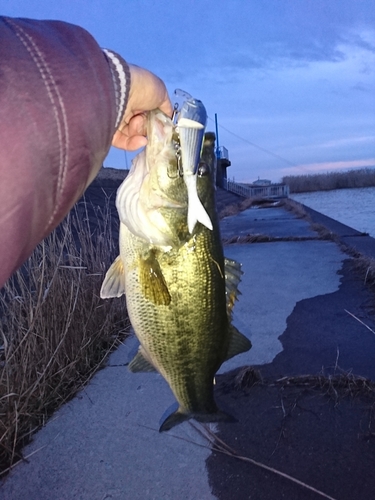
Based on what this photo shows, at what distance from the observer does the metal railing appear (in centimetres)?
3394

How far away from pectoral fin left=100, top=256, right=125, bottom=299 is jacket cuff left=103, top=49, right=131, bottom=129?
986mm

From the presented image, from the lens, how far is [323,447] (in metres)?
3.01

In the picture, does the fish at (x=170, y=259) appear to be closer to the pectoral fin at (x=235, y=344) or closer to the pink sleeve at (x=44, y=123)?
the pectoral fin at (x=235, y=344)

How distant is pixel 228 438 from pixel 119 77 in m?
2.57

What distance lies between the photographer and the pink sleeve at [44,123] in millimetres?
902

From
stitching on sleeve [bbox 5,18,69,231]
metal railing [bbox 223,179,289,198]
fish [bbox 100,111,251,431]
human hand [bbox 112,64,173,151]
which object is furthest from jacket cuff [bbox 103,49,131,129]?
metal railing [bbox 223,179,289,198]

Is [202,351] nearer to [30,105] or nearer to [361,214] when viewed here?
[30,105]

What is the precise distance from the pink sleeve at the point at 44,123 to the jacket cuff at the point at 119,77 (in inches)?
6.7

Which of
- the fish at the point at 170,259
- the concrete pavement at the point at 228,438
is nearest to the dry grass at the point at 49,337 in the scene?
the concrete pavement at the point at 228,438

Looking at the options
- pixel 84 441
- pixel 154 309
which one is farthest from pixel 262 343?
pixel 154 309

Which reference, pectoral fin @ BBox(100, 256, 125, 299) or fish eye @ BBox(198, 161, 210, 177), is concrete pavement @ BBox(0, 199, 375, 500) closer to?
pectoral fin @ BBox(100, 256, 125, 299)

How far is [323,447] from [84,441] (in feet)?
5.13

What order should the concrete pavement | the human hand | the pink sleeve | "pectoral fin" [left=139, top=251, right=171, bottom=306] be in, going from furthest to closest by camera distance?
the concrete pavement → "pectoral fin" [left=139, top=251, right=171, bottom=306] → the human hand → the pink sleeve

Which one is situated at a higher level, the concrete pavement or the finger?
the finger
